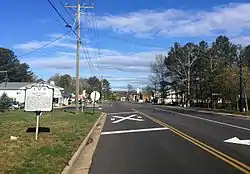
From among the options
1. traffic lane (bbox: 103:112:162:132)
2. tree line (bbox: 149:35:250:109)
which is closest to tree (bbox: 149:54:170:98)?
tree line (bbox: 149:35:250:109)

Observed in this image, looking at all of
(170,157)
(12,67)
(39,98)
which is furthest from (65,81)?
(170,157)

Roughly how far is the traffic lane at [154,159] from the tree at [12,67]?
303 feet

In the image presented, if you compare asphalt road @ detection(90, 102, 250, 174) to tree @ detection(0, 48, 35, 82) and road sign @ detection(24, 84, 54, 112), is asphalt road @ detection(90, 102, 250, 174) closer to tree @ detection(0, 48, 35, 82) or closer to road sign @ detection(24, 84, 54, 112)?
road sign @ detection(24, 84, 54, 112)

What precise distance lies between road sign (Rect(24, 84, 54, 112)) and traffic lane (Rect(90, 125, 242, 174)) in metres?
2.58

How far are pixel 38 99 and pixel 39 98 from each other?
5 cm

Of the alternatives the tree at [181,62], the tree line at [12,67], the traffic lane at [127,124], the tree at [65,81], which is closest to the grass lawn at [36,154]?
the traffic lane at [127,124]

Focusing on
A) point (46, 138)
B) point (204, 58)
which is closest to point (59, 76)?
point (204, 58)

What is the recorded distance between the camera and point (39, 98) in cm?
1553

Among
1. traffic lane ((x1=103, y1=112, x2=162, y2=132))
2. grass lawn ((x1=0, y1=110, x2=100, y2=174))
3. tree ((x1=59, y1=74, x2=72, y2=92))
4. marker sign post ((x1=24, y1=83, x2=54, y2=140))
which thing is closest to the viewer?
grass lawn ((x1=0, y1=110, x2=100, y2=174))

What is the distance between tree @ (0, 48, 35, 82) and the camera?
110 meters

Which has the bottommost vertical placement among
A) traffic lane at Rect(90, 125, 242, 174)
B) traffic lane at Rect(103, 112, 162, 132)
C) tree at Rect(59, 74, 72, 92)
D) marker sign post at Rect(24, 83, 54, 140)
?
traffic lane at Rect(90, 125, 242, 174)

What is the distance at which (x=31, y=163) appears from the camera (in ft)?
32.8

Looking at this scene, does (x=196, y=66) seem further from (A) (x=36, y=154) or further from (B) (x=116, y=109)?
(A) (x=36, y=154)

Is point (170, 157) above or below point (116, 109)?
below
